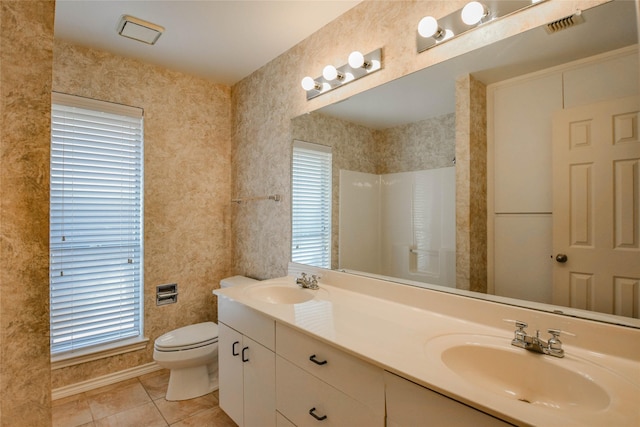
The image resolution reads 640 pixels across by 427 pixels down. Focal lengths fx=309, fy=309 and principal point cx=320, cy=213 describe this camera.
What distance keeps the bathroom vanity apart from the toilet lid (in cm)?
58

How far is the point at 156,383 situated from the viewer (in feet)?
7.66

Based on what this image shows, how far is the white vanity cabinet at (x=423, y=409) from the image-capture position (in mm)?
771

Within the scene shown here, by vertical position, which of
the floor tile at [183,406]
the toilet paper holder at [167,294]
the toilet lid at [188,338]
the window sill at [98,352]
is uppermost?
the toilet paper holder at [167,294]

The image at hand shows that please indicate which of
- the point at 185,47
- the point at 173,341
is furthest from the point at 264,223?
the point at 185,47

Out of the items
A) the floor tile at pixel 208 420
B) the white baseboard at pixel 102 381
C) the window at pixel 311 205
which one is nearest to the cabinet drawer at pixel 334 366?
the window at pixel 311 205

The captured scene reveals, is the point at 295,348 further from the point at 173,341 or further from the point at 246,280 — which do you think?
the point at 246,280

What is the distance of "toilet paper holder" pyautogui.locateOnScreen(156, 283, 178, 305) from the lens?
253 cm

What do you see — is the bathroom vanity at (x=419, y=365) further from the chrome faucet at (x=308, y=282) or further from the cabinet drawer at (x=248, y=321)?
the chrome faucet at (x=308, y=282)

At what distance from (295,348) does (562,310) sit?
1011 mm

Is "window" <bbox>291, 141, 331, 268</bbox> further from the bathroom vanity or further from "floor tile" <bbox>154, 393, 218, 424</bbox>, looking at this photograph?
"floor tile" <bbox>154, 393, 218, 424</bbox>

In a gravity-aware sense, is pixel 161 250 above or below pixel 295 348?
above

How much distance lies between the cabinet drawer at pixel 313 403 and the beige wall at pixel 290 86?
0.70 meters

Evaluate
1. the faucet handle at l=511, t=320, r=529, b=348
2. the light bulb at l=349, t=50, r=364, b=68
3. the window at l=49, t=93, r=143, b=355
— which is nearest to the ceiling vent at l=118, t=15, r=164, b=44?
the window at l=49, t=93, r=143, b=355

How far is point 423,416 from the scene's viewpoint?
2.84ft
